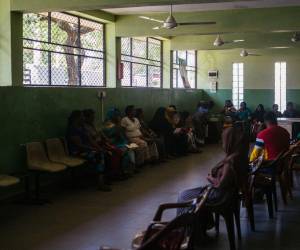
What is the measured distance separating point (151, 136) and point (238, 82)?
8554mm

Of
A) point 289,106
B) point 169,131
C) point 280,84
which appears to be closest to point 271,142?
point 169,131

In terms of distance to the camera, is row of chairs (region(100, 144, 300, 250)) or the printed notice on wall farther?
the printed notice on wall

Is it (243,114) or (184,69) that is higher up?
(184,69)

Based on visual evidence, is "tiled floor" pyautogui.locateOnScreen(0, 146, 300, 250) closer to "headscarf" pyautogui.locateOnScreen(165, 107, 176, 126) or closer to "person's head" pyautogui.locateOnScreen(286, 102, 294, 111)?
"headscarf" pyautogui.locateOnScreen(165, 107, 176, 126)

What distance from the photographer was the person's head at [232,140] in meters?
4.43

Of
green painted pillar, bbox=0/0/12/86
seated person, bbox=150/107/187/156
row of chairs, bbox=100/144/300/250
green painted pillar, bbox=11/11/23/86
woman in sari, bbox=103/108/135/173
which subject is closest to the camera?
row of chairs, bbox=100/144/300/250

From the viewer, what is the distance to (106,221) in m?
5.74

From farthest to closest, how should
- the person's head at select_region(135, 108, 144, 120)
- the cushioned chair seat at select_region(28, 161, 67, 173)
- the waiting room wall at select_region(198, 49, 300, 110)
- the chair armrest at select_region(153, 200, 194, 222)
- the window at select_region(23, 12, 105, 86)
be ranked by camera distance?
the waiting room wall at select_region(198, 49, 300, 110) → the person's head at select_region(135, 108, 144, 120) → the window at select_region(23, 12, 105, 86) → the cushioned chair seat at select_region(28, 161, 67, 173) → the chair armrest at select_region(153, 200, 194, 222)

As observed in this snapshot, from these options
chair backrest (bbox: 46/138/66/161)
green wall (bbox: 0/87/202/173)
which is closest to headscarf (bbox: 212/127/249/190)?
green wall (bbox: 0/87/202/173)

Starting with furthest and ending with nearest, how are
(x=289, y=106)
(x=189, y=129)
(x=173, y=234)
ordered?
1. (x=289, y=106)
2. (x=189, y=129)
3. (x=173, y=234)

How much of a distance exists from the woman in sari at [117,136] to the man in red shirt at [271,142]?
2.95 metres

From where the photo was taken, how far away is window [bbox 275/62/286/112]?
58.1 feet

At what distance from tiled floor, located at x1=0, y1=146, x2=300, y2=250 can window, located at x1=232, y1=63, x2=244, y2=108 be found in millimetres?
10654

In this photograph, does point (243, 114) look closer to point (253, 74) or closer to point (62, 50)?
point (253, 74)
